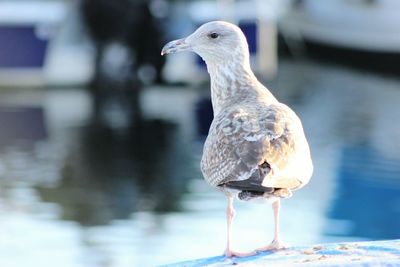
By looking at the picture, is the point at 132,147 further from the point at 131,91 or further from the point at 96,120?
the point at 131,91

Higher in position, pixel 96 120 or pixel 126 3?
pixel 126 3

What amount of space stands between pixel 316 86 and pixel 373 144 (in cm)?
532

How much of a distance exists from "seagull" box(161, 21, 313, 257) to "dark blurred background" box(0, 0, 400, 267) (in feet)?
8.89

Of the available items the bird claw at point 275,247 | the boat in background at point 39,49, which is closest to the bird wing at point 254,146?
the bird claw at point 275,247

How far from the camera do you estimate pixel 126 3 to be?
1631 cm

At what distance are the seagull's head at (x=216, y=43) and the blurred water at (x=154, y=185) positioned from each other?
108 inches

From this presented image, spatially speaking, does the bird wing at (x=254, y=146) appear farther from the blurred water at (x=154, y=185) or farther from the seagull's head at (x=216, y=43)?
the blurred water at (x=154, y=185)

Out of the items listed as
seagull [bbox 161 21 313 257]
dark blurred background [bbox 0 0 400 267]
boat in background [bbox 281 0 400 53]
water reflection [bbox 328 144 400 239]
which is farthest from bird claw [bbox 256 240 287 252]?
boat in background [bbox 281 0 400 53]

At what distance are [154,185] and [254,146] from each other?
5757 mm

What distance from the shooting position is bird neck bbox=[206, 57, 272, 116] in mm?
4859

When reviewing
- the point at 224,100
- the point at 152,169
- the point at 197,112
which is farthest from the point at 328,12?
the point at 224,100

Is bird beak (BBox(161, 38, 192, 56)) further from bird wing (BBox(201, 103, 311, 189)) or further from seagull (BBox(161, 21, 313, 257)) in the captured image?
bird wing (BBox(201, 103, 311, 189))

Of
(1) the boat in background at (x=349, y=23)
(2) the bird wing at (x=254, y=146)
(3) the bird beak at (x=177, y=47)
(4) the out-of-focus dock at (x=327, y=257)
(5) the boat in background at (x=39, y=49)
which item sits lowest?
(4) the out-of-focus dock at (x=327, y=257)

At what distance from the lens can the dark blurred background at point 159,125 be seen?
27.0 feet
